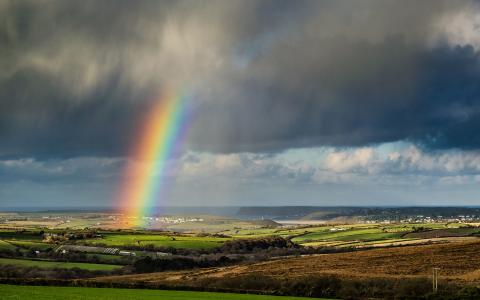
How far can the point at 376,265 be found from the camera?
76.5m

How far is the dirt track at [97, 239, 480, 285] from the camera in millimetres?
67000

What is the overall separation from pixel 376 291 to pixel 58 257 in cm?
6403

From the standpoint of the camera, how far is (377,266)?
7556cm

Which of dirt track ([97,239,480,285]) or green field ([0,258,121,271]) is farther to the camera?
green field ([0,258,121,271])

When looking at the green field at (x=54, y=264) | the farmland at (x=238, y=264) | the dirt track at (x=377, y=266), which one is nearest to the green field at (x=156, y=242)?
the farmland at (x=238, y=264)

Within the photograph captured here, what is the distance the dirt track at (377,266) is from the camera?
67000 mm

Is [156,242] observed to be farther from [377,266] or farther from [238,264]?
[377,266]

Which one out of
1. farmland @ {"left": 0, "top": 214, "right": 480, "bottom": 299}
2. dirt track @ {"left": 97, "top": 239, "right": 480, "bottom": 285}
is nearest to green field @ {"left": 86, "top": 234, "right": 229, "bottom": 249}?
farmland @ {"left": 0, "top": 214, "right": 480, "bottom": 299}

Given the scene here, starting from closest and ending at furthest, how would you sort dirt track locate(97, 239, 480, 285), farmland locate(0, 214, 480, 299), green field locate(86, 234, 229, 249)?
1. farmland locate(0, 214, 480, 299)
2. dirt track locate(97, 239, 480, 285)
3. green field locate(86, 234, 229, 249)

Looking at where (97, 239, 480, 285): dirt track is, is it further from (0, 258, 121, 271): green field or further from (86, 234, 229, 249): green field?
(86, 234, 229, 249): green field

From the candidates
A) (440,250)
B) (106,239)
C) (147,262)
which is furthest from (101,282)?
(106,239)

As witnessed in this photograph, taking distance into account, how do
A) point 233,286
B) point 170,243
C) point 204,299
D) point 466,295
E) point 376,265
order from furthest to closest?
point 170,243 → point 376,265 → point 233,286 → point 466,295 → point 204,299

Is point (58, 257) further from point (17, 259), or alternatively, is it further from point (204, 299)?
point (204, 299)

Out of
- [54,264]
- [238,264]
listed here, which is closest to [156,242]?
[238,264]
